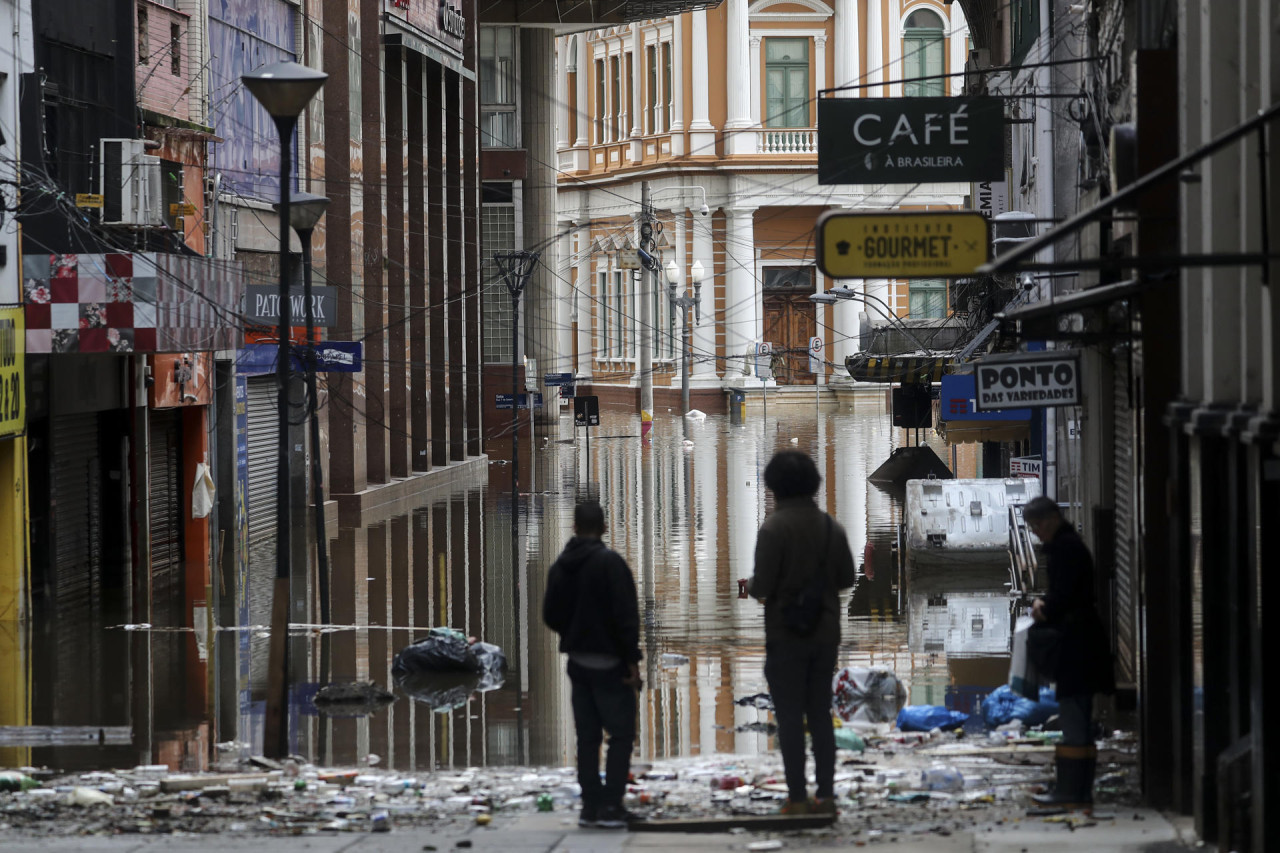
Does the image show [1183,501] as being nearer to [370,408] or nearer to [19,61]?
[19,61]

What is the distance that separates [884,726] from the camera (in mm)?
13391

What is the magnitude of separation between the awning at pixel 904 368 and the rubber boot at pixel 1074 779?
24704 millimetres

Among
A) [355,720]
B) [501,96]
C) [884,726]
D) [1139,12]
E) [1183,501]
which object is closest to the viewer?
[1183,501]

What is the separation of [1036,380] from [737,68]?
186 feet

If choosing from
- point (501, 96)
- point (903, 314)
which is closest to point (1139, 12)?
point (501, 96)

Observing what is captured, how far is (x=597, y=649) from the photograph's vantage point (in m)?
8.86

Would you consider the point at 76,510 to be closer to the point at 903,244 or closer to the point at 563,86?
the point at 903,244

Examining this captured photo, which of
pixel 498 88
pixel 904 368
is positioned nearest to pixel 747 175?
pixel 498 88

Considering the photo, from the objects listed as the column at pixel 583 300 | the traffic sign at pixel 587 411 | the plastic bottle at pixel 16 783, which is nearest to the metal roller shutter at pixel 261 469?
the traffic sign at pixel 587 411

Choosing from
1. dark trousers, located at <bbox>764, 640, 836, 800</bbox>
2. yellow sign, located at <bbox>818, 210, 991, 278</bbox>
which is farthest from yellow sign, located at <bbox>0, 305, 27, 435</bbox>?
dark trousers, located at <bbox>764, 640, 836, 800</bbox>

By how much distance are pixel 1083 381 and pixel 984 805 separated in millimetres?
8704

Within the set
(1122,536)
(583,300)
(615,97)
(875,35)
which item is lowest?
(1122,536)

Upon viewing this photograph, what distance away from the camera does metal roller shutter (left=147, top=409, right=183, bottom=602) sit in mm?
24781

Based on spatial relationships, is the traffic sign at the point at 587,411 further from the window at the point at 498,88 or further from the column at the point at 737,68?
the column at the point at 737,68
